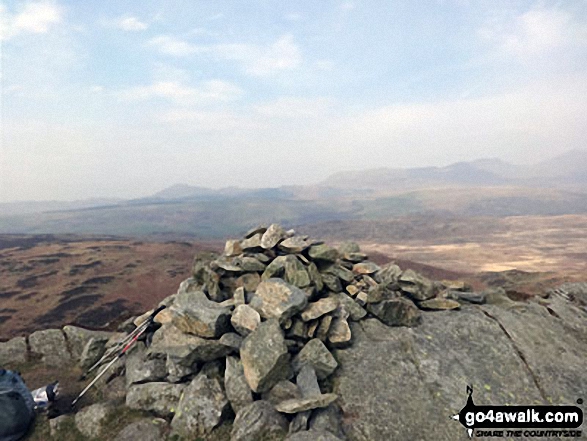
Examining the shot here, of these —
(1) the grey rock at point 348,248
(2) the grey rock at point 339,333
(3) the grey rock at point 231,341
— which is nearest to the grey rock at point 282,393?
(3) the grey rock at point 231,341

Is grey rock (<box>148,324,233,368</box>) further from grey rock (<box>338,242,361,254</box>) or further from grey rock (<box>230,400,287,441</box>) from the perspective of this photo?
grey rock (<box>338,242,361,254</box>)

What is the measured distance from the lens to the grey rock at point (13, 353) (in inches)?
655

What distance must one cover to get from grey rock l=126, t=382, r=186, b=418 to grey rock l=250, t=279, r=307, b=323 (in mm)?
3777

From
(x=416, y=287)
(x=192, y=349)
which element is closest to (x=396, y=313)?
(x=416, y=287)

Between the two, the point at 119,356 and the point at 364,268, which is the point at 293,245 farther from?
the point at 119,356

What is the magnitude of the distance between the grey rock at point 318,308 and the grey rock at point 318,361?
1.15m

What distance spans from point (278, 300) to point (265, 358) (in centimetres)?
227

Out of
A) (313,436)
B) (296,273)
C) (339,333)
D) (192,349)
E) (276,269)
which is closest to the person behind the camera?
(313,436)

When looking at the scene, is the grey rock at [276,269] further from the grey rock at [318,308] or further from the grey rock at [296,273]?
the grey rock at [318,308]

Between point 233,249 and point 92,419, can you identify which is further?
point 233,249

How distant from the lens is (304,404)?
10281 millimetres

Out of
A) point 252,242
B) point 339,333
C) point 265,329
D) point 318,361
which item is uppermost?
point 252,242

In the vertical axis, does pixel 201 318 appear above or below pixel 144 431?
above

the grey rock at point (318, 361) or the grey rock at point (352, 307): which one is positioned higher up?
the grey rock at point (352, 307)
